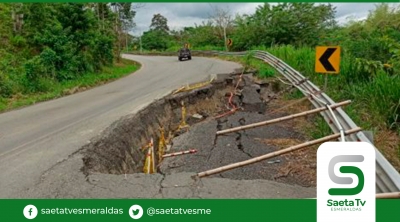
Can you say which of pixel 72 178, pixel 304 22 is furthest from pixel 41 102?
pixel 304 22

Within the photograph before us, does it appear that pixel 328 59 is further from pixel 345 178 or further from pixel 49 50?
pixel 49 50

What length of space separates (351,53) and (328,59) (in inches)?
183

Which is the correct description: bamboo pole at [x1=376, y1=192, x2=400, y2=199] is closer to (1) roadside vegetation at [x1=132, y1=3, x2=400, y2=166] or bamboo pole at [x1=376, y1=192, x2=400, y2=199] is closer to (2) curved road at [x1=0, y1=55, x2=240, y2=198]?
(1) roadside vegetation at [x1=132, y1=3, x2=400, y2=166]

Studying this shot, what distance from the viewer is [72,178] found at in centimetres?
444

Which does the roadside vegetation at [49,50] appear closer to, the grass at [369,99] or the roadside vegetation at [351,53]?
the roadside vegetation at [351,53]

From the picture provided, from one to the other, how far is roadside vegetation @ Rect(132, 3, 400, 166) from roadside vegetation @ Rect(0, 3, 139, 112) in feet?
28.6

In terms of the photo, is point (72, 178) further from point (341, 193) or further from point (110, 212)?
point (341, 193)

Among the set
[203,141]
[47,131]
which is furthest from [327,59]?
[47,131]

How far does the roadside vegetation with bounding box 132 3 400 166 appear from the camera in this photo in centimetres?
611

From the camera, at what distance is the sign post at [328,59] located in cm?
720

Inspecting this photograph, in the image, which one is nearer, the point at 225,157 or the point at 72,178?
the point at 72,178

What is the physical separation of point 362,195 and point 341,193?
0.23 m

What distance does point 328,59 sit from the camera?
24.0ft

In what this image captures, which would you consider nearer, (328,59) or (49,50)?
(328,59)
